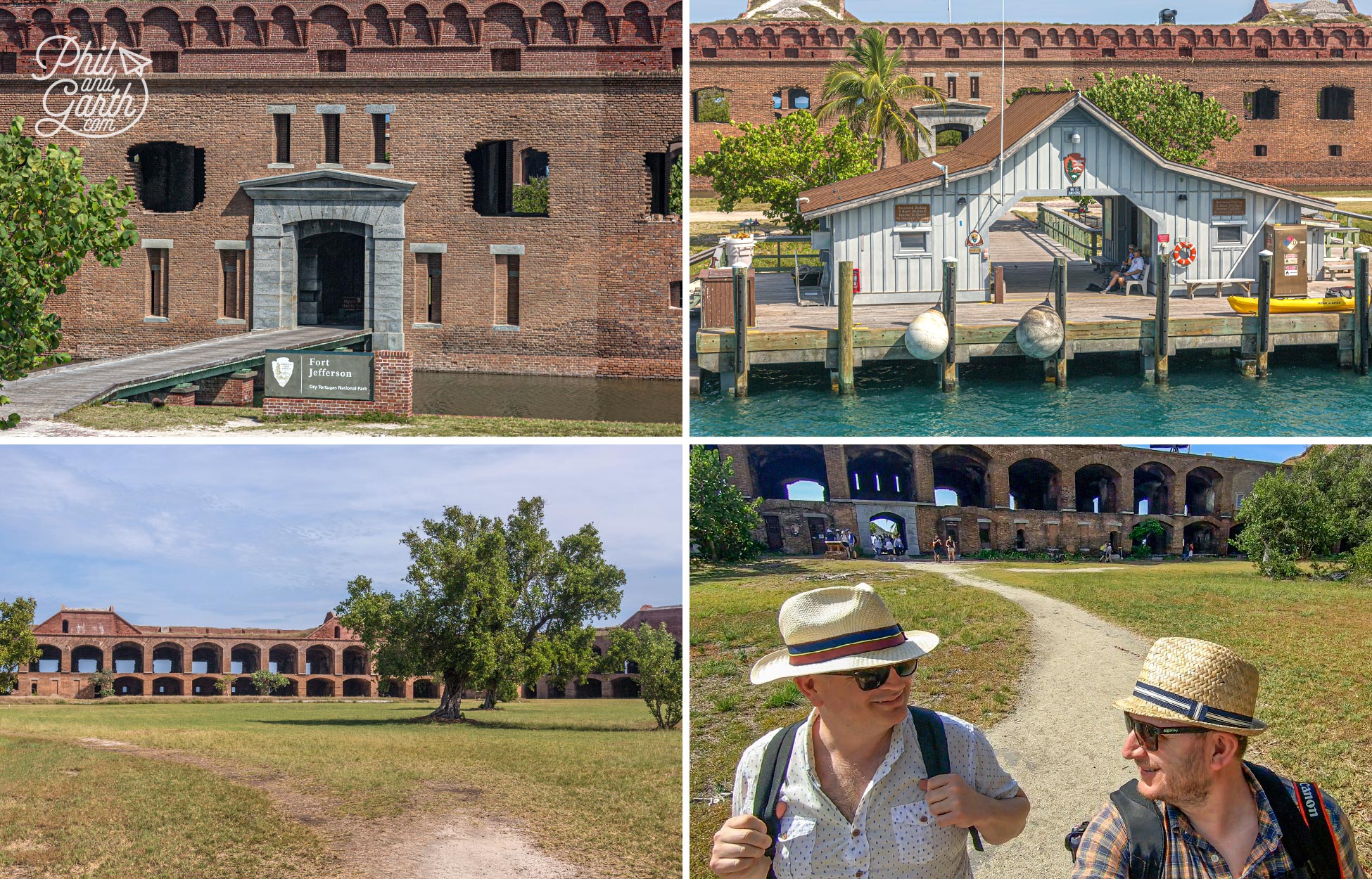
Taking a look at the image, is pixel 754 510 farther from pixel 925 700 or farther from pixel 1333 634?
pixel 1333 634

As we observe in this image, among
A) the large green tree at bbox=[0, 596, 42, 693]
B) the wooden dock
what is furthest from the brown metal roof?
the large green tree at bbox=[0, 596, 42, 693]

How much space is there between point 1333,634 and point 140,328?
32.6m

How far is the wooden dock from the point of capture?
1923cm

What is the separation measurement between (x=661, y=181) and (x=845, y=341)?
36.9 ft

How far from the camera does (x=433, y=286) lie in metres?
34.3

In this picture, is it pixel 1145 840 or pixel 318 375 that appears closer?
pixel 1145 840

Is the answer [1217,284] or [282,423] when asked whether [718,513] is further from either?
[1217,284]

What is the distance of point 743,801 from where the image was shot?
4.53 meters

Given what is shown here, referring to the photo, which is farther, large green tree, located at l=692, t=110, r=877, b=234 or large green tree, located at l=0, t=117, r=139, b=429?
large green tree, located at l=692, t=110, r=877, b=234

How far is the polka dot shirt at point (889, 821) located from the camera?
4430 mm

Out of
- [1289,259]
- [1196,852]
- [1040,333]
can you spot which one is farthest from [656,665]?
[1289,259]

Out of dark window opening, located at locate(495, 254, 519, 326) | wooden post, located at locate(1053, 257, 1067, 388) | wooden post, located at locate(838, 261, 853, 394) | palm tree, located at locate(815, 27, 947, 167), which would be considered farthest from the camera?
palm tree, located at locate(815, 27, 947, 167)

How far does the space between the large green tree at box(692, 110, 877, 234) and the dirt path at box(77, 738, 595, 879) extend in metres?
24.8

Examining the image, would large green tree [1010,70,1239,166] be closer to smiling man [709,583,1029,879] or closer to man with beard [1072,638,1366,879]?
man with beard [1072,638,1366,879]
